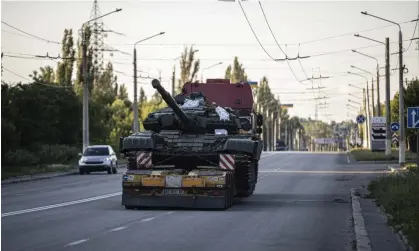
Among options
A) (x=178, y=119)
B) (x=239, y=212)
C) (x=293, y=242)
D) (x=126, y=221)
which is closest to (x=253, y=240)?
(x=293, y=242)

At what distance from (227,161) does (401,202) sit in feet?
16.2

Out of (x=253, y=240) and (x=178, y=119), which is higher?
(x=178, y=119)

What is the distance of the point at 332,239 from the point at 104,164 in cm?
3583

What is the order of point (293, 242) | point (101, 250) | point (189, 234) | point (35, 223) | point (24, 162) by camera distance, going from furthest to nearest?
1. point (24, 162)
2. point (35, 223)
3. point (189, 234)
4. point (293, 242)
5. point (101, 250)

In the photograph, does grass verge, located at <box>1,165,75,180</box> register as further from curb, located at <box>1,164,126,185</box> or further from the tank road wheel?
→ the tank road wheel

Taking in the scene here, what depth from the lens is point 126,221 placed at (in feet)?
62.8

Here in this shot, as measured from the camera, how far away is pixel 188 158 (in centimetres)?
2436

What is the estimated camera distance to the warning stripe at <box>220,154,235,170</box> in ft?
78.0

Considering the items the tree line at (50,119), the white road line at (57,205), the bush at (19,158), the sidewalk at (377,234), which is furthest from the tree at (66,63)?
the sidewalk at (377,234)

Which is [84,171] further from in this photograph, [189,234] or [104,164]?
[189,234]

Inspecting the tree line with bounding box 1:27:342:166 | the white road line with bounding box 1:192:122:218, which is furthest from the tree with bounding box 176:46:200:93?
the white road line with bounding box 1:192:122:218

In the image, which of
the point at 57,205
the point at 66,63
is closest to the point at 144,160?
the point at 57,205

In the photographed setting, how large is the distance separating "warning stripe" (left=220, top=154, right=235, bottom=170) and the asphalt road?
106 cm

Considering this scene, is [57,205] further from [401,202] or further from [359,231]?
[359,231]
